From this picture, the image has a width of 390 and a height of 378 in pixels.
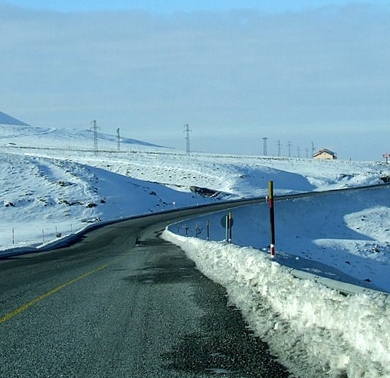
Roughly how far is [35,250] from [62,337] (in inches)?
895

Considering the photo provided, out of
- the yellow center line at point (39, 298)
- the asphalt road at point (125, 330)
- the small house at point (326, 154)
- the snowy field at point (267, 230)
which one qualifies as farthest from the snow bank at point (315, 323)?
the small house at point (326, 154)

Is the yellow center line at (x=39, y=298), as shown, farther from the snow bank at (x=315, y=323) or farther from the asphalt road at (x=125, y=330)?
the snow bank at (x=315, y=323)

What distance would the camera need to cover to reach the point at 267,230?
5203 centimetres

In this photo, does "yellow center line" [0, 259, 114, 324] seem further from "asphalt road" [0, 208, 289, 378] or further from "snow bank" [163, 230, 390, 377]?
"snow bank" [163, 230, 390, 377]

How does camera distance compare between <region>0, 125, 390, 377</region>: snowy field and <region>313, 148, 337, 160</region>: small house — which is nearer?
<region>0, 125, 390, 377</region>: snowy field

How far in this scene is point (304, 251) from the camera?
146 feet

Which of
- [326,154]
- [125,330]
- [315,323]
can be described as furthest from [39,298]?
[326,154]

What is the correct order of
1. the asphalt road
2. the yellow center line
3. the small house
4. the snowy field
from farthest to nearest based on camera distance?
the small house → the yellow center line → the asphalt road → the snowy field

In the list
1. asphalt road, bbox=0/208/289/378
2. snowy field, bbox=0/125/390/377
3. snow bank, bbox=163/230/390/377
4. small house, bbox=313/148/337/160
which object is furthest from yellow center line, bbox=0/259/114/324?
small house, bbox=313/148/337/160

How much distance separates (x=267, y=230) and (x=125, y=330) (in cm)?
4377

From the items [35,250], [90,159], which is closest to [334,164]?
[90,159]

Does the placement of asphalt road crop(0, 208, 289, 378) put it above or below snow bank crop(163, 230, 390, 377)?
below

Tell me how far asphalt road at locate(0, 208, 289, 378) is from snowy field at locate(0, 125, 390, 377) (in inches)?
17.6

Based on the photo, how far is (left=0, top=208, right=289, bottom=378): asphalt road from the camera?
22.7 feet
